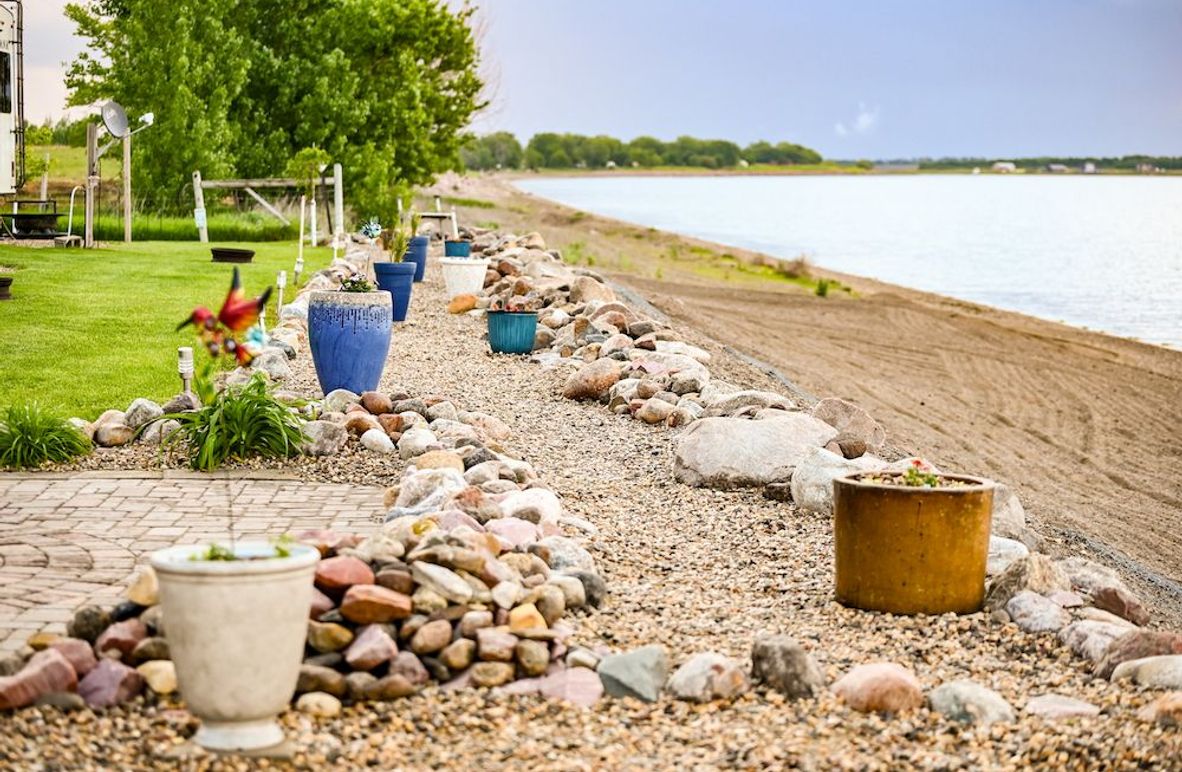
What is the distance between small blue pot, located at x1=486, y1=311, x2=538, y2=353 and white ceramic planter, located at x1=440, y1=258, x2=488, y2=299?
433 cm

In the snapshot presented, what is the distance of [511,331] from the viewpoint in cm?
1392

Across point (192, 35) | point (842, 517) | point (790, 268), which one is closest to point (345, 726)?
point (842, 517)

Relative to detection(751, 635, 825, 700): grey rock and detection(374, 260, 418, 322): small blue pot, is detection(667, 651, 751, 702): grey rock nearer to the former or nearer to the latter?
detection(751, 635, 825, 700): grey rock

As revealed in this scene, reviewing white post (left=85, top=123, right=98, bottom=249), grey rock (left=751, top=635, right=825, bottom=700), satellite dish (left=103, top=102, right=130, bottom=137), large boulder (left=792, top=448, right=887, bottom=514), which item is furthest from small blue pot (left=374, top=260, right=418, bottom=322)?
grey rock (left=751, top=635, right=825, bottom=700)

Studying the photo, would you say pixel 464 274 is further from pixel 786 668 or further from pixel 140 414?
pixel 786 668

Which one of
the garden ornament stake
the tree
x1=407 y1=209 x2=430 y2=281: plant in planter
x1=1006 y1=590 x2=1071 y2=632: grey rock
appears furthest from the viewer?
the tree

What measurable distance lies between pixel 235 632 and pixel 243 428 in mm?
4367

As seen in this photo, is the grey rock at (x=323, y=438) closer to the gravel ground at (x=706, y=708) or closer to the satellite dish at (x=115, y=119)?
the gravel ground at (x=706, y=708)

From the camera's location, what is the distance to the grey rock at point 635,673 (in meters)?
4.97

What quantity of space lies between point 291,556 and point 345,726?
1.93 feet

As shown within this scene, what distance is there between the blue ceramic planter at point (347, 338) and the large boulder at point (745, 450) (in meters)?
2.70

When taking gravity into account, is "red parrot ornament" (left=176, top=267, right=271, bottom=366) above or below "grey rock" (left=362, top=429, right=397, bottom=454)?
above

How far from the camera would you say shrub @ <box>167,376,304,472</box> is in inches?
331

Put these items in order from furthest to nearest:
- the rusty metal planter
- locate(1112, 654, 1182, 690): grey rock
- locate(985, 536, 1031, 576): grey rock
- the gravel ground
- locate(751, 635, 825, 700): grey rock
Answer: locate(985, 536, 1031, 576): grey rock
the rusty metal planter
locate(1112, 654, 1182, 690): grey rock
locate(751, 635, 825, 700): grey rock
the gravel ground
